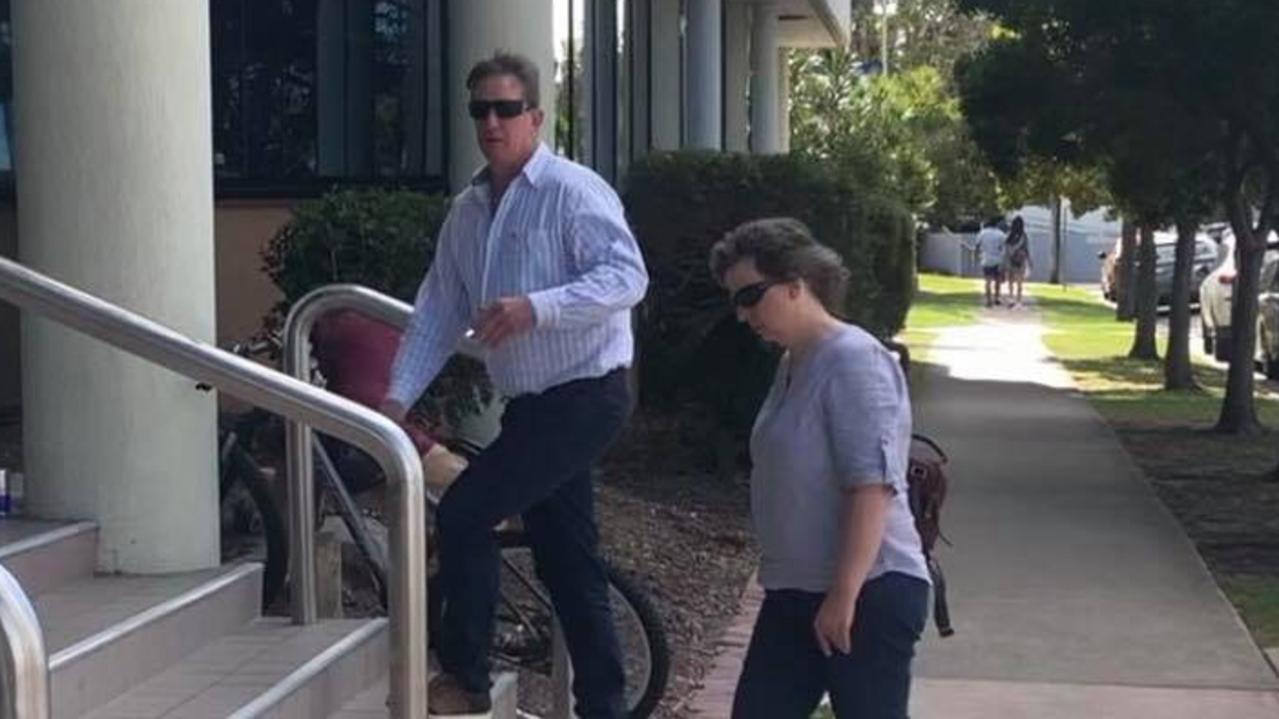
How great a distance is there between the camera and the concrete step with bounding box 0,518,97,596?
6.00 m

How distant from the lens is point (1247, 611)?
9.59 meters

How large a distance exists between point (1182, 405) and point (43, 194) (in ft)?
50.0

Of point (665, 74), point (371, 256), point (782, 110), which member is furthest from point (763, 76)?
point (371, 256)

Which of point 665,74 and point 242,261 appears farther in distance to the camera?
point 665,74

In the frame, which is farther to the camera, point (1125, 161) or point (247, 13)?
point (1125, 161)

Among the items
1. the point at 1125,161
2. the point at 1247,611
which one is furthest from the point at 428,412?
the point at 1125,161

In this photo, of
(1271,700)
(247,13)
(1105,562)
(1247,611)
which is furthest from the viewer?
(247,13)

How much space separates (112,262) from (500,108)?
1670 mm

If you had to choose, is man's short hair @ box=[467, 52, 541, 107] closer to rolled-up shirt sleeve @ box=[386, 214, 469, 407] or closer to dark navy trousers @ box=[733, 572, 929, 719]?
rolled-up shirt sleeve @ box=[386, 214, 469, 407]

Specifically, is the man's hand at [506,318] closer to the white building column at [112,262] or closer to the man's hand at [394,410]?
the man's hand at [394,410]

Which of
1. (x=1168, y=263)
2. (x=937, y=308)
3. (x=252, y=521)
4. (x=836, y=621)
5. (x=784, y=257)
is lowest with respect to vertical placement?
(x=937, y=308)

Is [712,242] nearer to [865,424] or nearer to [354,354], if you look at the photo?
[354,354]

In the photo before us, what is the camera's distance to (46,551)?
6.12 meters

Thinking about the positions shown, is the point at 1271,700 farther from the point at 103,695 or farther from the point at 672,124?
the point at 672,124
